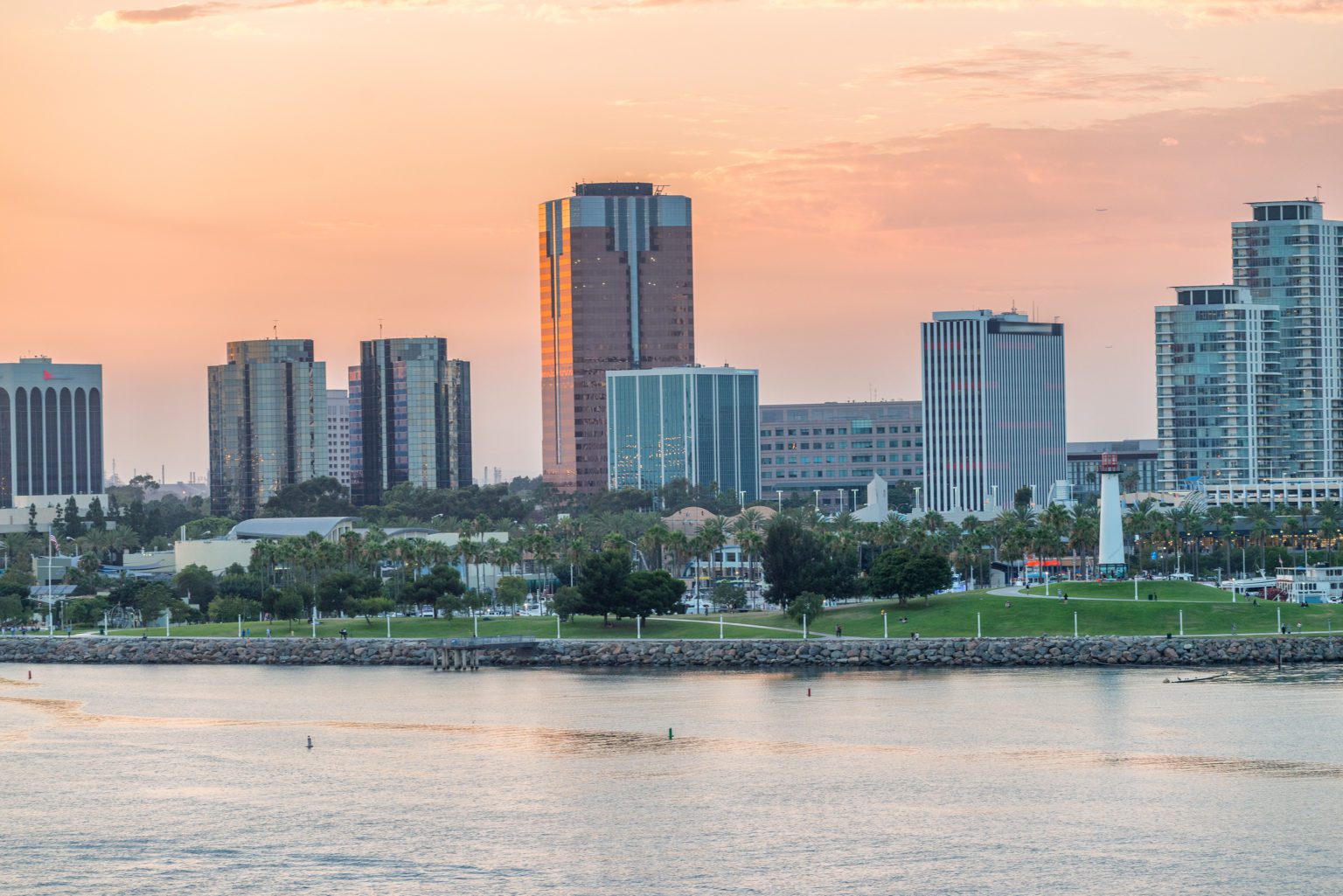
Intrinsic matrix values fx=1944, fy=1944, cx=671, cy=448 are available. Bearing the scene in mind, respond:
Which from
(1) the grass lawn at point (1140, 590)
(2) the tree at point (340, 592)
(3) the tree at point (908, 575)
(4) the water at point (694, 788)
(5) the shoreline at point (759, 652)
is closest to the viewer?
(4) the water at point (694, 788)

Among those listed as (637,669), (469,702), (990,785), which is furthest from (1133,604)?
(990,785)

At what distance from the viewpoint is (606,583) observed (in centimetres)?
16975

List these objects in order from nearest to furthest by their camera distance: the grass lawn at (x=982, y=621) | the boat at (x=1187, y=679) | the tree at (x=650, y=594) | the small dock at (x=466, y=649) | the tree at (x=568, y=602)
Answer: the boat at (x=1187, y=679) → the grass lawn at (x=982, y=621) → the small dock at (x=466, y=649) → the tree at (x=650, y=594) → the tree at (x=568, y=602)

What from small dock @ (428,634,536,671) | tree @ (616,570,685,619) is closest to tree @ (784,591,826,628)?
tree @ (616,570,685,619)

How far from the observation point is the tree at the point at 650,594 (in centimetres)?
16888

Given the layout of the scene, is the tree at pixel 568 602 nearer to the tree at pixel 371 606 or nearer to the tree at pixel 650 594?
the tree at pixel 650 594

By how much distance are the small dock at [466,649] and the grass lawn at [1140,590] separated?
45.2m

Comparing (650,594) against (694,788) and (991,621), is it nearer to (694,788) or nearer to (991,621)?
(991,621)

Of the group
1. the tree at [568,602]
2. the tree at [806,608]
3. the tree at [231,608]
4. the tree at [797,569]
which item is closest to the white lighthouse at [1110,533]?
the tree at [797,569]

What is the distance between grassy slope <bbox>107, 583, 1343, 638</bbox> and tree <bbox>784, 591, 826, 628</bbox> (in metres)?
1.03

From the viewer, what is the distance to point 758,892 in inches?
2955

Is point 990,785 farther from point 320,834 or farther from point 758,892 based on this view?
point 320,834

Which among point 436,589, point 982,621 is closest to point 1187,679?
point 982,621

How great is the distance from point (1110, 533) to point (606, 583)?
47534 millimetres
